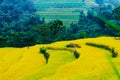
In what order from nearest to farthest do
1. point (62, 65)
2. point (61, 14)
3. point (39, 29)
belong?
point (62, 65), point (39, 29), point (61, 14)

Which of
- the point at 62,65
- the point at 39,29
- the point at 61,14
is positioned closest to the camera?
the point at 62,65

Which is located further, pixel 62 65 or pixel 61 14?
pixel 61 14

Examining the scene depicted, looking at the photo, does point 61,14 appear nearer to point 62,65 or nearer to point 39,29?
point 39,29

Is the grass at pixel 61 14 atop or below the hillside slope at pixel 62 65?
below

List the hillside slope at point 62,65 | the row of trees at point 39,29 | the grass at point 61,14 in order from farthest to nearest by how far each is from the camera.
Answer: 1. the grass at point 61,14
2. the row of trees at point 39,29
3. the hillside slope at point 62,65

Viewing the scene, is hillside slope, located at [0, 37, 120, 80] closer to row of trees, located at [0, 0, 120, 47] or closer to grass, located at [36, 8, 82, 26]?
row of trees, located at [0, 0, 120, 47]

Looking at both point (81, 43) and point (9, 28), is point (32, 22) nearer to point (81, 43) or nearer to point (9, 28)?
point (9, 28)

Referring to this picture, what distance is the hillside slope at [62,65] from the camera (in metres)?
9.69

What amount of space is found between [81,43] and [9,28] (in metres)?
24.7

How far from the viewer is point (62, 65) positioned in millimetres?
12727

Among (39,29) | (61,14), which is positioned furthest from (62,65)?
(61,14)

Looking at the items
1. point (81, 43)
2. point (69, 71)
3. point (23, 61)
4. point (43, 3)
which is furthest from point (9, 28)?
point (43, 3)

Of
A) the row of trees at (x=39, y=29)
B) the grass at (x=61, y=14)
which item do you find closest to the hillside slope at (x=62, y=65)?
the row of trees at (x=39, y=29)

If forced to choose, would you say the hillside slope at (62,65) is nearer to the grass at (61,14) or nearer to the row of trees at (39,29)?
the row of trees at (39,29)
